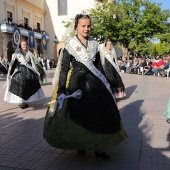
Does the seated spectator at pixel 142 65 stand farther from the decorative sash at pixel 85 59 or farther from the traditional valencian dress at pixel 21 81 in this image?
the decorative sash at pixel 85 59

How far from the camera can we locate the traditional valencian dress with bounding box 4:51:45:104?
6.28m

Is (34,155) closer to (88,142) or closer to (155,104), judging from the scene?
(88,142)

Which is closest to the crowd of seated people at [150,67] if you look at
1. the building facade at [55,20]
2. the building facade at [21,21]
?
the building facade at [21,21]

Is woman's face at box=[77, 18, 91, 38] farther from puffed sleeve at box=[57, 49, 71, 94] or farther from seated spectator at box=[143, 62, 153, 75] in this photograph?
seated spectator at box=[143, 62, 153, 75]

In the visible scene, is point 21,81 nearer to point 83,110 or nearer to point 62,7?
point 83,110

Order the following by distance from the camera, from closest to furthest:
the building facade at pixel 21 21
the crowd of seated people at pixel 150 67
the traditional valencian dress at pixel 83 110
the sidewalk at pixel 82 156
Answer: the traditional valencian dress at pixel 83 110, the sidewalk at pixel 82 156, the crowd of seated people at pixel 150 67, the building facade at pixel 21 21

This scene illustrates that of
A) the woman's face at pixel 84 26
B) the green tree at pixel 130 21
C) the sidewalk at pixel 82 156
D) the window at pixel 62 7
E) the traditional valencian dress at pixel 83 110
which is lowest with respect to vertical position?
the sidewalk at pixel 82 156

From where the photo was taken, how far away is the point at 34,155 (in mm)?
3426

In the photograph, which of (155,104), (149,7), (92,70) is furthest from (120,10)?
(92,70)

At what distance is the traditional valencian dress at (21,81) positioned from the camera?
628cm

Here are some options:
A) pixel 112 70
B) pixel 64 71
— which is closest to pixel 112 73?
pixel 112 70

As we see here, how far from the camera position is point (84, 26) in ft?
10.4

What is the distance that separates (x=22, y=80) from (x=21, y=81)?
0.03 metres

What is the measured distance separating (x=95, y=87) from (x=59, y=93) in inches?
16.5
